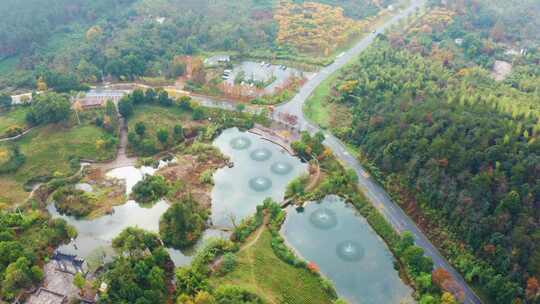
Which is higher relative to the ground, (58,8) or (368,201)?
(58,8)

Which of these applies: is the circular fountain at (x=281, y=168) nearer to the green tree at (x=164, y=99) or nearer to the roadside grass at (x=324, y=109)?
the roadside grass at (x=324, y=109)

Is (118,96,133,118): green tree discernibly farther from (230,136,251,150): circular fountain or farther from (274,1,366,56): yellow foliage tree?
(274,1,366,56): yellow foliage tree

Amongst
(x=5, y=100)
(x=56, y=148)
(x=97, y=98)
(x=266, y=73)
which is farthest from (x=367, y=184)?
(x=5, y=100)

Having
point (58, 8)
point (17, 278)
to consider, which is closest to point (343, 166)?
point (17, 278)

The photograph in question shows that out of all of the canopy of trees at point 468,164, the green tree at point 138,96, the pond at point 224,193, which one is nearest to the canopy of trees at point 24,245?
the pond at point 224,193

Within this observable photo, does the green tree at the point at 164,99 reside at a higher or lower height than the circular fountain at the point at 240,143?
higher

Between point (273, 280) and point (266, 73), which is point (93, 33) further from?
point (273, 280)

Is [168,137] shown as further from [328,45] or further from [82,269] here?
[328,45]
